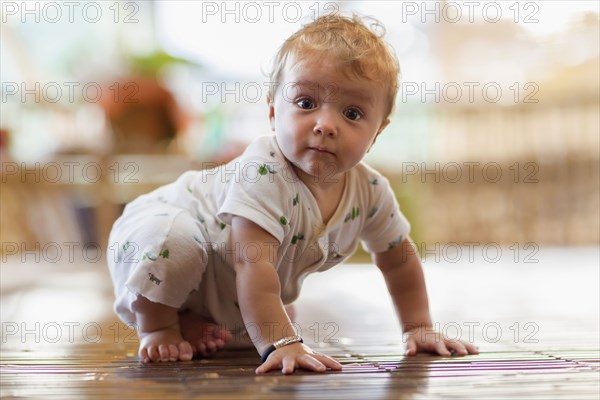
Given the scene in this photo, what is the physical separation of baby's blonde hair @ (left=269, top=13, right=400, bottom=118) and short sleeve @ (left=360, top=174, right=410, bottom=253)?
0.38 feet

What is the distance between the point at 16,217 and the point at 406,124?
2069mm

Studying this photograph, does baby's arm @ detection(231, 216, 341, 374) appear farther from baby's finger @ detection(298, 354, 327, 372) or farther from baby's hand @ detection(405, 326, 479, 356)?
baby's hand @ detection(405, 326, 479, 356)

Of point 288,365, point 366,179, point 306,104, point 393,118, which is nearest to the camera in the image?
point 288,365

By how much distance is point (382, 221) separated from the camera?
1.10m

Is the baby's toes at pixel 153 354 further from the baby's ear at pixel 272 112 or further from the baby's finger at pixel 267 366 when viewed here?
the baby's ear at pixel 272 112

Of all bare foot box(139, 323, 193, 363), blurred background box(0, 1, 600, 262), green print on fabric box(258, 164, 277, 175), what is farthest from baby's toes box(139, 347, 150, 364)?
blurred background box(0, 1, 600, 262)

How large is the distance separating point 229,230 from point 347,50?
0.27 meters

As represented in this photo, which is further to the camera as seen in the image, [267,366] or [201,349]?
[201,349]

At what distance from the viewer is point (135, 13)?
4.50 m

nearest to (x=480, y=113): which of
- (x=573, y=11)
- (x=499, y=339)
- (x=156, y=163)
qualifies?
(x=573, y=11)

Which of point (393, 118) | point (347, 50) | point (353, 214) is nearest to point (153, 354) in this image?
point (353, 214)

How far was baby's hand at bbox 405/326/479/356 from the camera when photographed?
1.03 m

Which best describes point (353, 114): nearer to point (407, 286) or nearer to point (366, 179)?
point (366, 179)

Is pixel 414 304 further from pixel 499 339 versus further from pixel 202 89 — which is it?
pixel 202 89
